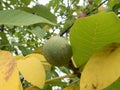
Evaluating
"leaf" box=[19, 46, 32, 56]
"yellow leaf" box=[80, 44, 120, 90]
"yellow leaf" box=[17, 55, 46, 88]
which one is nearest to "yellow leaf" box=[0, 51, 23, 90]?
"yellow leaf" box=[17, 55, 46, 88]

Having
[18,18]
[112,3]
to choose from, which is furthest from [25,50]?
[18,18]

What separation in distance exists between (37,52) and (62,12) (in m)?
2.18

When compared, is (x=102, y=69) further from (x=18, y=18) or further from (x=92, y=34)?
(x=18, y=18)

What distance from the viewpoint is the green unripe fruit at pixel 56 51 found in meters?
0.65

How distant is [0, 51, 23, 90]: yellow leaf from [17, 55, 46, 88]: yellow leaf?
14mm

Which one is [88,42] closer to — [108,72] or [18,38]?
[108,72]

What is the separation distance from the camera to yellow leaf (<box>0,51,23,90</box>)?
1.92 ft

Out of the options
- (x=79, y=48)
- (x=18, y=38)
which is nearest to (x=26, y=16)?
(x=79, y=48)

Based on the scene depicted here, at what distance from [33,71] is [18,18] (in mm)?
134

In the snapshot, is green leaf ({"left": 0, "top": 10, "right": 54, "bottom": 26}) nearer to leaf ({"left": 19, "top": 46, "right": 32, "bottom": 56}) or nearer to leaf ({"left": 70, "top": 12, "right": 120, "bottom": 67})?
leaf ({"left": 70, "top": 12, "right": 120, "bottom": 67})

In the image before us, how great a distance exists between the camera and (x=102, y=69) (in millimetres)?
613

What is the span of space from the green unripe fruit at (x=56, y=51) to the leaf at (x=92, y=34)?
0.02m

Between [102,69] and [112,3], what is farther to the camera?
[112,3]

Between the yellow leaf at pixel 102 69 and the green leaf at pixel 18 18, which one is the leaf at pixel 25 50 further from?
the yellow leaf at pixel 102 69
